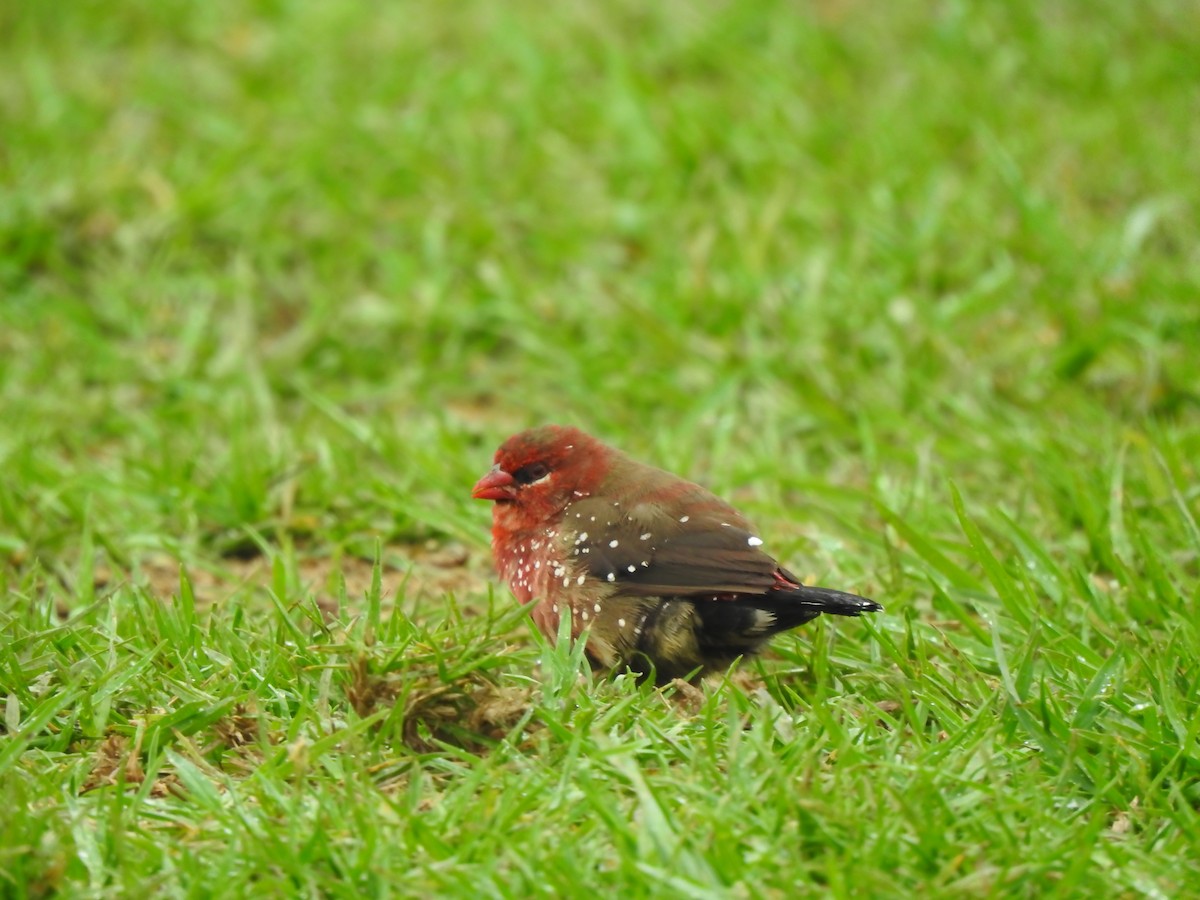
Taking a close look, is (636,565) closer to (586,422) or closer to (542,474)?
(542,474)

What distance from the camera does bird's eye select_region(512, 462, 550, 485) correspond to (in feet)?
13.0

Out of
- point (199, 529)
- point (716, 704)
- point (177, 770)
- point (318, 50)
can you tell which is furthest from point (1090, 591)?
point (318, 50)

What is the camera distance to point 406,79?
7117mm

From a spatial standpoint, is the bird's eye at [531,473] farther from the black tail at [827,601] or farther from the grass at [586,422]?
the black tail at [827,601]

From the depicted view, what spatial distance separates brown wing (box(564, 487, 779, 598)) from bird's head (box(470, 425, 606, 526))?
13cm

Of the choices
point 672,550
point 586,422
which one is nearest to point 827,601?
point 672,550

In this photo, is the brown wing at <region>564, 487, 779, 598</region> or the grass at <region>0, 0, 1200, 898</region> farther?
the brown wing at <region>564, 487, 779, 598</region>

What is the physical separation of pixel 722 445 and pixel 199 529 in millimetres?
1821

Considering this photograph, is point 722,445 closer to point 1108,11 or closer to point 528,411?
point 528,411

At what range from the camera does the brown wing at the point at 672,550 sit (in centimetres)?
345

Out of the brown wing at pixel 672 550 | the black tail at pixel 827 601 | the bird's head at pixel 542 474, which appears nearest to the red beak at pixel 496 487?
the bird's head at pixel 542 474

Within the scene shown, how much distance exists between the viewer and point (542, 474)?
13.0ft

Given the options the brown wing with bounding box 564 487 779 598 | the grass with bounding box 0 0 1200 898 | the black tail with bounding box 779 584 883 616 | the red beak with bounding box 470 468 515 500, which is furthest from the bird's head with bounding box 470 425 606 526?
the black tail with bounding box 779 584 883 616

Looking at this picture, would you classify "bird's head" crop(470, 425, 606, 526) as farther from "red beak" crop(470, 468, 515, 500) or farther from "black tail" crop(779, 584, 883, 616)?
"black tail" crop(779, 584, 883, 616)
